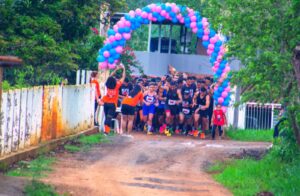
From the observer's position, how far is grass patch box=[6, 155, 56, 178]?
13934 mm

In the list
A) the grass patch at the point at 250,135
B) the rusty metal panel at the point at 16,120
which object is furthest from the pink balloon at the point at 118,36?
the rusty metal panel at the point at 16,120

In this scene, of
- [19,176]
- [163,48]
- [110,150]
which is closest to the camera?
[19,176]

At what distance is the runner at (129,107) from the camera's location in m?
23.8

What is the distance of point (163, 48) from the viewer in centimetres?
3391

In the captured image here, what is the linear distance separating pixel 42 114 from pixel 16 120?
192cm

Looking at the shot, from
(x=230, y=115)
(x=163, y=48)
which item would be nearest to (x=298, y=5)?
(x=230, y=115)

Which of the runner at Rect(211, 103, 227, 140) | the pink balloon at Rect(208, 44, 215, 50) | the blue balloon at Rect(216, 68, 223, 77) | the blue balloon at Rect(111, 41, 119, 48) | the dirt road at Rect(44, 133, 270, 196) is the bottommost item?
the dirt road at Rect(44, 133, 270, 196)

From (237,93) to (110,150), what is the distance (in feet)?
28.2

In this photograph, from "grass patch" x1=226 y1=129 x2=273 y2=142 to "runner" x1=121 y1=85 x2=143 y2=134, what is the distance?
11.1 feet

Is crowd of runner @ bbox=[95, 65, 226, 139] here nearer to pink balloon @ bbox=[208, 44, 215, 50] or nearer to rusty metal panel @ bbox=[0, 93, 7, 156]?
pink balloon @ bbox=[208, 44, 215, 50]

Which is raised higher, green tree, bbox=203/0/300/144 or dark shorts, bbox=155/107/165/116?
green tree, bbox=203/0/300/144

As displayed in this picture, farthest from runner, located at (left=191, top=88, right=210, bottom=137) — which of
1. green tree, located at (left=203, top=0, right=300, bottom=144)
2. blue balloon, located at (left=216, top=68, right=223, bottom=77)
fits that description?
green tree, located at (left=203, top=0, right=300, bottom=144)

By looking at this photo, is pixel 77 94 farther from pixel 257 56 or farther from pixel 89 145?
pixel 257 56

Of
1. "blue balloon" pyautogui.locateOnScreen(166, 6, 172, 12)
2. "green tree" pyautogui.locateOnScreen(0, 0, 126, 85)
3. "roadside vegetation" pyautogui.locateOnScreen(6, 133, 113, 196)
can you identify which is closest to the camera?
"roadside vegetation" pyautogui.locateOnScreen(6, 133, 113, 196)
